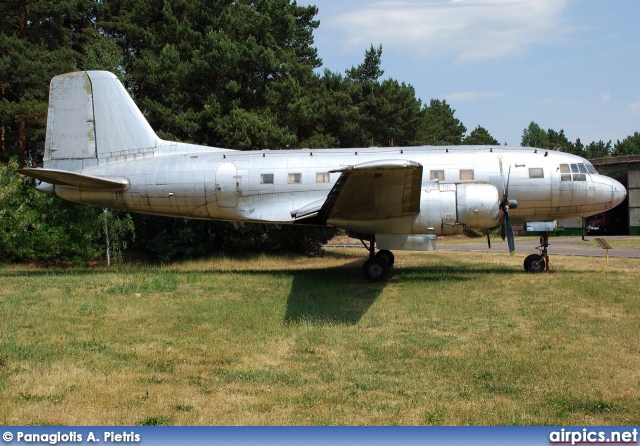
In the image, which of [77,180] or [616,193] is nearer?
[77,180]

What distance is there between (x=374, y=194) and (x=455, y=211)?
7.63 feet

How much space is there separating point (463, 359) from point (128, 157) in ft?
41.2

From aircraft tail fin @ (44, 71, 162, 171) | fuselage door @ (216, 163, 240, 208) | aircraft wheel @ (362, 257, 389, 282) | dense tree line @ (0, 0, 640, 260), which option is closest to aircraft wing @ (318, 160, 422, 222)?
aircraft wheel @ (362, 257, 389, 282)

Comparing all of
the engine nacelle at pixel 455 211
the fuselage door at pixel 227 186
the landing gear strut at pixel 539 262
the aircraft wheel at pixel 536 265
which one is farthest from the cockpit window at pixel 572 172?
the fuselage door at pixel 227 186

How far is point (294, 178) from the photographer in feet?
53.1

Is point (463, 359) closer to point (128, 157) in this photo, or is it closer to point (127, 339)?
point (127, 339)

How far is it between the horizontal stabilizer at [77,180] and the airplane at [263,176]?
3 cm

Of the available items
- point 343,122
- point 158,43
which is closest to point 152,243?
point 158,43

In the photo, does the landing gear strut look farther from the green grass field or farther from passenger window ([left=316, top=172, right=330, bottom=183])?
passenger window ([left=316, top=172, right=330, bottom=183])

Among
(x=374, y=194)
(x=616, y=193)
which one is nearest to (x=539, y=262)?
(x=616, y=193)

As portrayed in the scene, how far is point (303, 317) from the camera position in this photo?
432 inches

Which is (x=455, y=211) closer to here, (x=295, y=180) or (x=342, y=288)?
(x=342, y=288)

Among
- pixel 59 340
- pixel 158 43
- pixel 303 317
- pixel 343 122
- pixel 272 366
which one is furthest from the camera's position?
pixel 343 122

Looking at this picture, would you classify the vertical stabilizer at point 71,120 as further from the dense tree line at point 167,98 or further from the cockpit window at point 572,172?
the cockpit window at point 572,172
